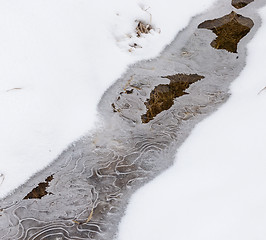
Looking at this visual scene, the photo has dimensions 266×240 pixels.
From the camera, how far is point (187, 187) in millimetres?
2881

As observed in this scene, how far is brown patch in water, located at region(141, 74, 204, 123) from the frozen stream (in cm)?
1

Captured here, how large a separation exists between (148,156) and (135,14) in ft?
7.93

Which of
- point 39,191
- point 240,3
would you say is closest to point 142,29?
point 240,3

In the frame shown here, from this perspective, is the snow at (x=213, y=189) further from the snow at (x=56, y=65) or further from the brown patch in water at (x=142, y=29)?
the brown patch in water at (x=142, y=29)

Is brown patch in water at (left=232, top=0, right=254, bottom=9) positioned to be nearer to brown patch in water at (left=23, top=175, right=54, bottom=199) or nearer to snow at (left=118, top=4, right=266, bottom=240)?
snow at (left=118, top=4, right=266, bottom=240)

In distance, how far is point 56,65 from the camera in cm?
391

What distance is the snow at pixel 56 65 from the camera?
129 inches

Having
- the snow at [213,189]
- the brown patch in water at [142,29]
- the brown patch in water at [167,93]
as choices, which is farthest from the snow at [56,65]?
the snow at [213,189]

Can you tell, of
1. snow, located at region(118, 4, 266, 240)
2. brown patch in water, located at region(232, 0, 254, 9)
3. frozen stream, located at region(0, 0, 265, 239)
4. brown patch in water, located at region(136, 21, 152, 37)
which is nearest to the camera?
snow, located at region(118, 4, 266, 240)

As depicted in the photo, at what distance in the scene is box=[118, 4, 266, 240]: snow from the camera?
2445 millimetres

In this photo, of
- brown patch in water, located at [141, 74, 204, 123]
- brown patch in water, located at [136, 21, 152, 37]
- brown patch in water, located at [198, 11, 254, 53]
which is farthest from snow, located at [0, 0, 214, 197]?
brown patch in water, located at [198, 11, 254, 53]

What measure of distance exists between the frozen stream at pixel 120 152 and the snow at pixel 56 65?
0.15 metres

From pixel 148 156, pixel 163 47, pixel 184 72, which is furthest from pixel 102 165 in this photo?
pixel 163 47

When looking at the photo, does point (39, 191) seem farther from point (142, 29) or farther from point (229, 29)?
point (229, 29)
